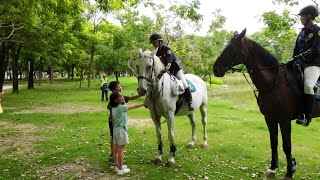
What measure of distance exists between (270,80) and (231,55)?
1000 millimetres

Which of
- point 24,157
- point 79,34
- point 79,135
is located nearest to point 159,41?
point 24,157

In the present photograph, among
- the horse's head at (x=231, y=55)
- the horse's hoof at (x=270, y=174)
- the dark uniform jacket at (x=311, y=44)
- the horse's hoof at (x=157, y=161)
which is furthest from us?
the horse's hoof at (x=157, y=161)

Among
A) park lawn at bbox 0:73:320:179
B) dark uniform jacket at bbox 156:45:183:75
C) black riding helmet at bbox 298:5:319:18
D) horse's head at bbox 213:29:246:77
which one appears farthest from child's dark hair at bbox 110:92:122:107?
black riding helmet at bbox 298:5:319:18

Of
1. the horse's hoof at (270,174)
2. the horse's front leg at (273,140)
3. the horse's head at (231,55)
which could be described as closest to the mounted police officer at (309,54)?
the horse's front leg at (273,140)

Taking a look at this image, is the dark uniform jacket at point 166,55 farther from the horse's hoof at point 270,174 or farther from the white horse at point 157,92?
the horse's hoof at point 270,174

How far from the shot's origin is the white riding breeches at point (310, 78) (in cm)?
650

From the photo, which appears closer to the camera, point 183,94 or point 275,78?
point 275,78

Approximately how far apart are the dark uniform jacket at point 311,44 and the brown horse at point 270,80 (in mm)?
452

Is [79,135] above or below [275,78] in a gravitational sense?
below

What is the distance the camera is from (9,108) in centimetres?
1964

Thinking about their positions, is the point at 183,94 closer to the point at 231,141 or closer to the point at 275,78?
the point at 275,78

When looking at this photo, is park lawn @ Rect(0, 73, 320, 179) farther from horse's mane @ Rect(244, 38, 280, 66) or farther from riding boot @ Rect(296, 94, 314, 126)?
horse's mane @ Rect(244, 38, 280, 66)

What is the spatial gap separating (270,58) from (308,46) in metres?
0.80

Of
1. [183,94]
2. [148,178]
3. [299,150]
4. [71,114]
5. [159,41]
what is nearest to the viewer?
[148,178]
